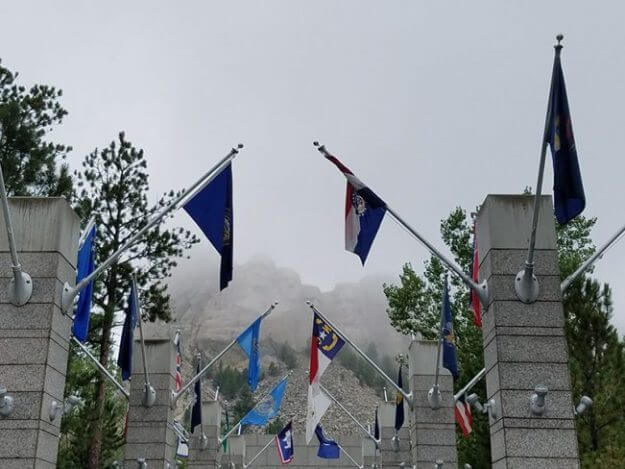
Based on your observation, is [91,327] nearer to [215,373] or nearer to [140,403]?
[140,403]

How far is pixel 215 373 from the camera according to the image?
147250mm

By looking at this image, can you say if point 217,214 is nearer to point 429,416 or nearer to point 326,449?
point 429,416

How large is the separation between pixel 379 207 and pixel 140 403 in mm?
10084

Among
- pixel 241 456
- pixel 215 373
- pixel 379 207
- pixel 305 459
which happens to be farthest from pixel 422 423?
pixel 215 373

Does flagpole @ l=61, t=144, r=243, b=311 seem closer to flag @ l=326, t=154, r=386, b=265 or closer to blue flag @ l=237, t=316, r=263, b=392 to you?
flag @ l=326, t=154, r=386, b=265

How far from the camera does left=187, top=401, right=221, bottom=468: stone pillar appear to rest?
3052 cm

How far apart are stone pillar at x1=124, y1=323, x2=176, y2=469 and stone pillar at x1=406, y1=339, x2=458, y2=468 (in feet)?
21.8

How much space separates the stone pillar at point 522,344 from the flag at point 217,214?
15.6 ft

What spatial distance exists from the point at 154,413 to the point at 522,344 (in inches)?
424

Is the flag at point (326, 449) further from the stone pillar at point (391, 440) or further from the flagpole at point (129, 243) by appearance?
the flagpole at point (129, 243)

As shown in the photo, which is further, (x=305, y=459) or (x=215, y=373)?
(x=215, y=373)

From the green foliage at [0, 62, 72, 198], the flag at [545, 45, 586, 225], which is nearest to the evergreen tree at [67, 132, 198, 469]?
the green foliage at [0, 62, 72, 198]

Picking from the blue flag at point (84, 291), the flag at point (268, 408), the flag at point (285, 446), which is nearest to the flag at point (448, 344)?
the blue flag at point (84, 291)

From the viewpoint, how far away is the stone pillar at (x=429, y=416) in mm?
22391
